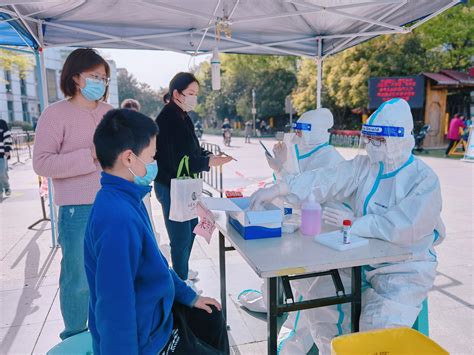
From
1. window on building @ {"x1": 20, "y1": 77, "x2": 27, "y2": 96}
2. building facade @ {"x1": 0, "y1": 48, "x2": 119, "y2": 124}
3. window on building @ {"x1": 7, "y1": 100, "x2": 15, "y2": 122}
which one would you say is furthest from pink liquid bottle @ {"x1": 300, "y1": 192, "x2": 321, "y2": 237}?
window on building @ {"x1": 20, "y1": 77, "x2": 27, "y2": 96}

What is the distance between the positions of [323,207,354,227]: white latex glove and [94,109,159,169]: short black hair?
1.19 meters

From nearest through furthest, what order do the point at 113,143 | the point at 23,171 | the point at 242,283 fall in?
the point at 113,143 < the point at 242,283 < the point at 23,171

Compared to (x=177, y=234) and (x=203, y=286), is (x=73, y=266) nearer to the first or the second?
(x=177, y=234)

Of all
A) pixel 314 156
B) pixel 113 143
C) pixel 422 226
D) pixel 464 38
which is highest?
pixel 464 38

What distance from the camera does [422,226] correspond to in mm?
1809

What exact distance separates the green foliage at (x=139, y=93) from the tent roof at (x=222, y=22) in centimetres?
5456

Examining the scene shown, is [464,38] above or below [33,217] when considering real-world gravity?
above

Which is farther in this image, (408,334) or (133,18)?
(133,18)

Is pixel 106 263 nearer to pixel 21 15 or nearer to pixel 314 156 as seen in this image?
pixel 314 156

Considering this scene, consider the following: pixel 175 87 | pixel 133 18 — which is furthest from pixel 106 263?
pixel 133 18

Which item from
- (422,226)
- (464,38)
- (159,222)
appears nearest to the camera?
(422,226)

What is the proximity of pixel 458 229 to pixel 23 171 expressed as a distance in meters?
11.1

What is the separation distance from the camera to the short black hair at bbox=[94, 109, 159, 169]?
134 centimetres

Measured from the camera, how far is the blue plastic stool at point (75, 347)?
1.66 metres
